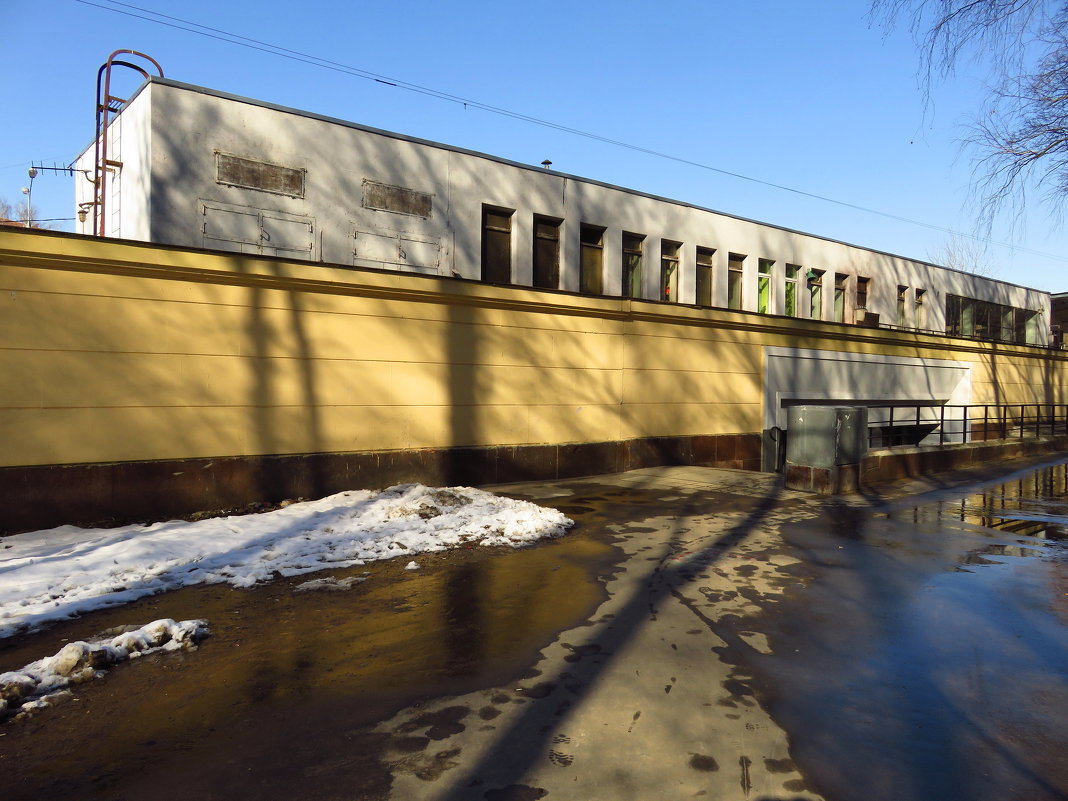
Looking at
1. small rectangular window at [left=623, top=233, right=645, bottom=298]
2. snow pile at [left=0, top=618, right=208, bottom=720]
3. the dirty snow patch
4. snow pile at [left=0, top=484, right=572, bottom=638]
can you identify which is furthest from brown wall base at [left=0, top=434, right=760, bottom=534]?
small rectangular window at [left=623, top=233, right=645, bottom=298]

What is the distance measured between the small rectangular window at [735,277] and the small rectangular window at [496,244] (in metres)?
8.57

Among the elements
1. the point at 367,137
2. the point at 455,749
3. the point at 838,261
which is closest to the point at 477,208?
the point at 367,137

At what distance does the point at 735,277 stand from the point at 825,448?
10777 millimetres

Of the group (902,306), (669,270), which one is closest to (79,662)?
(669,270)

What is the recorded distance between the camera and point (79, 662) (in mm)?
3855

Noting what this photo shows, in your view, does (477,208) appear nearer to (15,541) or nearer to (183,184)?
(183,184)

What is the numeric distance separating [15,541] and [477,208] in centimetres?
1058

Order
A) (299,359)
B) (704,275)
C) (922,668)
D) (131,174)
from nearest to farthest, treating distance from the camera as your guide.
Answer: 1. (922,668)
2. (299,359)
3. (131,174)
4. (704,275)

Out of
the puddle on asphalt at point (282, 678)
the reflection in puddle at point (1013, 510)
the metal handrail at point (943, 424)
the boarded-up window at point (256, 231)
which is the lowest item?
the puddle on asphalt at point (282, 678)

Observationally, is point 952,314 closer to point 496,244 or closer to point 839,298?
point 839,298

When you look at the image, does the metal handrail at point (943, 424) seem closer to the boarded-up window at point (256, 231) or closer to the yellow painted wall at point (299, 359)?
the yellow painted wall at point (299, 359)

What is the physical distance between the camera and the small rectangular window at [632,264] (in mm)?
17688

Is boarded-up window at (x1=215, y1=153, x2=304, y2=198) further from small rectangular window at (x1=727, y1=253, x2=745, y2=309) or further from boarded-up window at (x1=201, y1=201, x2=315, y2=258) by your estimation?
small rectangular window at (x1=727, y1=253, x2=745, y2=309)

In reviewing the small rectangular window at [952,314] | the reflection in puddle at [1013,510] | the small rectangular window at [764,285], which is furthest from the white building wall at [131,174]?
the small rectangular window at [952,314]
